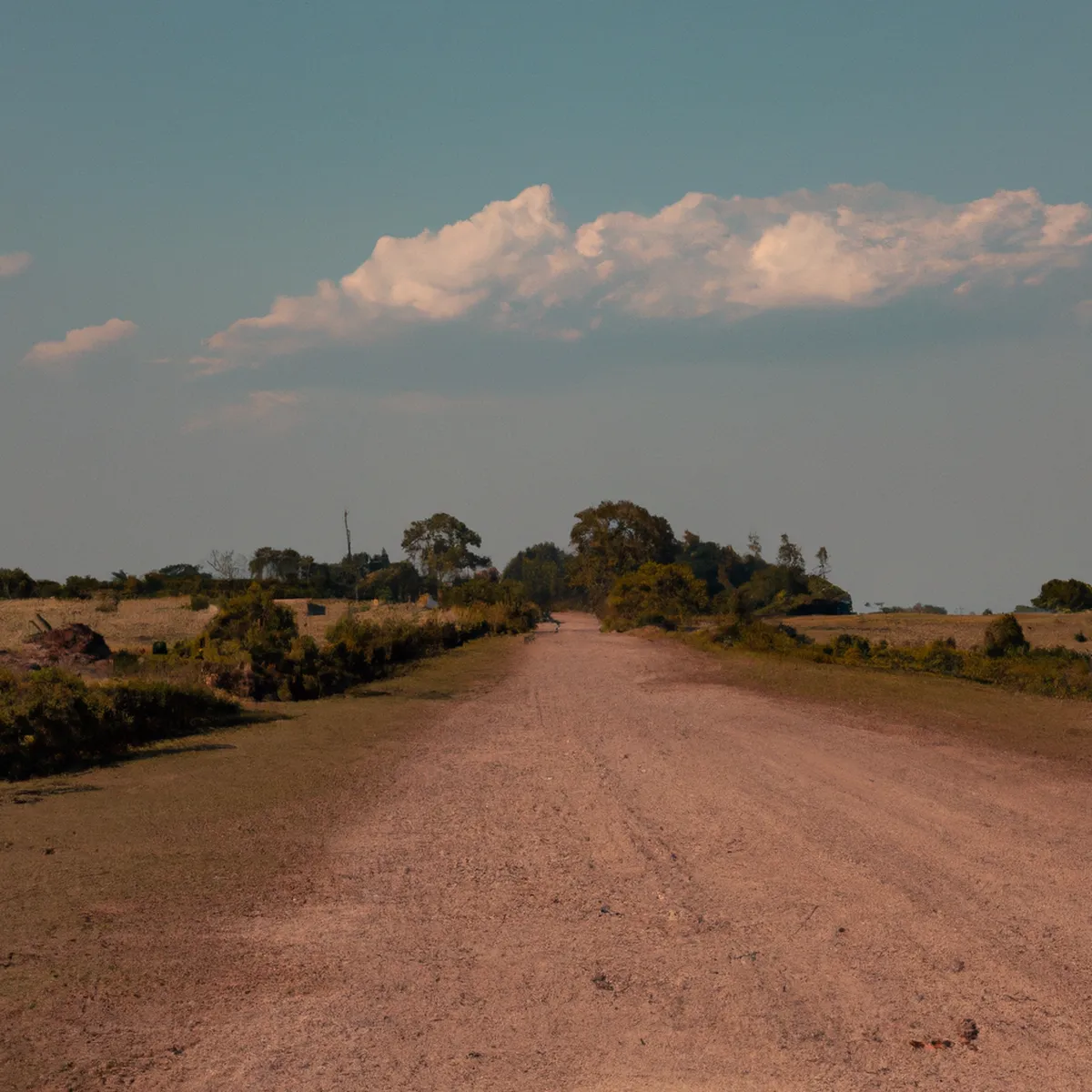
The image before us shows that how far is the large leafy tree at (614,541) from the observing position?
6644 cm

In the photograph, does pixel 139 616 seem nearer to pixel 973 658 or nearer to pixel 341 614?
pixel 341 614

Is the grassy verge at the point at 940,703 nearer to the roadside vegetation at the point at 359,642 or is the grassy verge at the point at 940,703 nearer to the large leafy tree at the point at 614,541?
the roadside vegetation at the point at 359,642

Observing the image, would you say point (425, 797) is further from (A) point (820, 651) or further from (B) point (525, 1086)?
(A) point (820, 651)

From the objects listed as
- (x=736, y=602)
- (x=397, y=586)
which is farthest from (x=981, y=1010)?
(x=397, y=586)

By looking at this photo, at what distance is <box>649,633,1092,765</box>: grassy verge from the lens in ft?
44.2

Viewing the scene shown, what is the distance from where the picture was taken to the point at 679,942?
582cm

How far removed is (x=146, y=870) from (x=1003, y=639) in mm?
21725

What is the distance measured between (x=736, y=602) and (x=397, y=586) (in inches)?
2184

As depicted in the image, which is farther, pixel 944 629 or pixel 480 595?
pixel 480 595

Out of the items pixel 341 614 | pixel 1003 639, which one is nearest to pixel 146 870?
pixel 1003 639

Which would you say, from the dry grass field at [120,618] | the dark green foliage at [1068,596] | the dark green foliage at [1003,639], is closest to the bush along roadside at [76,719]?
the dark green foliage at [1003,639]

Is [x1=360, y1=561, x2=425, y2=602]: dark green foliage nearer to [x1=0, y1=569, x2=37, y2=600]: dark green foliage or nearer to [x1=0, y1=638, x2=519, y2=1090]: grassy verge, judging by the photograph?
[x1=0, y1=569, x2=37, y2=600]: dark green foliage

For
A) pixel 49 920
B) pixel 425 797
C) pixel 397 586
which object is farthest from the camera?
pixel 397 586

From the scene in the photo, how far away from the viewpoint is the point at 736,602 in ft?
122
